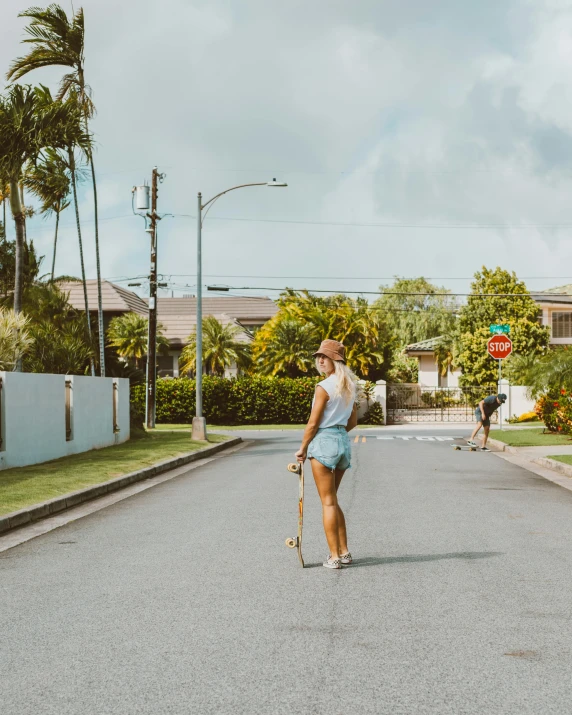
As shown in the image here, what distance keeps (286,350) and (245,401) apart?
705cm

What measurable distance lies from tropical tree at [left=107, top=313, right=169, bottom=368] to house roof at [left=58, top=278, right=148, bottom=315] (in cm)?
396

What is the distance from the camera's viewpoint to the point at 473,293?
51.6 metres

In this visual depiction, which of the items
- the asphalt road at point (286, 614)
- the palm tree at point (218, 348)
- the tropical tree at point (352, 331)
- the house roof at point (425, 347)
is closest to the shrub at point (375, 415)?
the tropical tree at point (352, 331)

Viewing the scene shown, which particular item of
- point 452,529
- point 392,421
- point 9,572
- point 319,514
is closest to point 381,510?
point 319,514

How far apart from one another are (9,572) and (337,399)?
3175 mm

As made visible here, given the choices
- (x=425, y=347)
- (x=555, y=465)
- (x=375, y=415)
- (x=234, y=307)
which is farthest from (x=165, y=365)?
(x=555, y=465)

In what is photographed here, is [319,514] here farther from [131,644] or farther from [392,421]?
[392,421]

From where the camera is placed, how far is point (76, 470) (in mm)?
15164

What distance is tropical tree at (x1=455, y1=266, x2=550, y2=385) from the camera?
168ft

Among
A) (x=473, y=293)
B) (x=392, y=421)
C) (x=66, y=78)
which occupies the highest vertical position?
(x=66, y=78)

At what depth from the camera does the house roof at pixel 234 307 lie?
237 ft

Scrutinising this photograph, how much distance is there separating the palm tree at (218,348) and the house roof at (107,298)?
7302 millimetres

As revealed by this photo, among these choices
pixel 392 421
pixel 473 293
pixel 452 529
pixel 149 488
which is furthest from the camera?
pixel 473 293

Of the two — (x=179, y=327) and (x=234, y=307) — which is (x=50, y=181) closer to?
(x=179, y=327)
